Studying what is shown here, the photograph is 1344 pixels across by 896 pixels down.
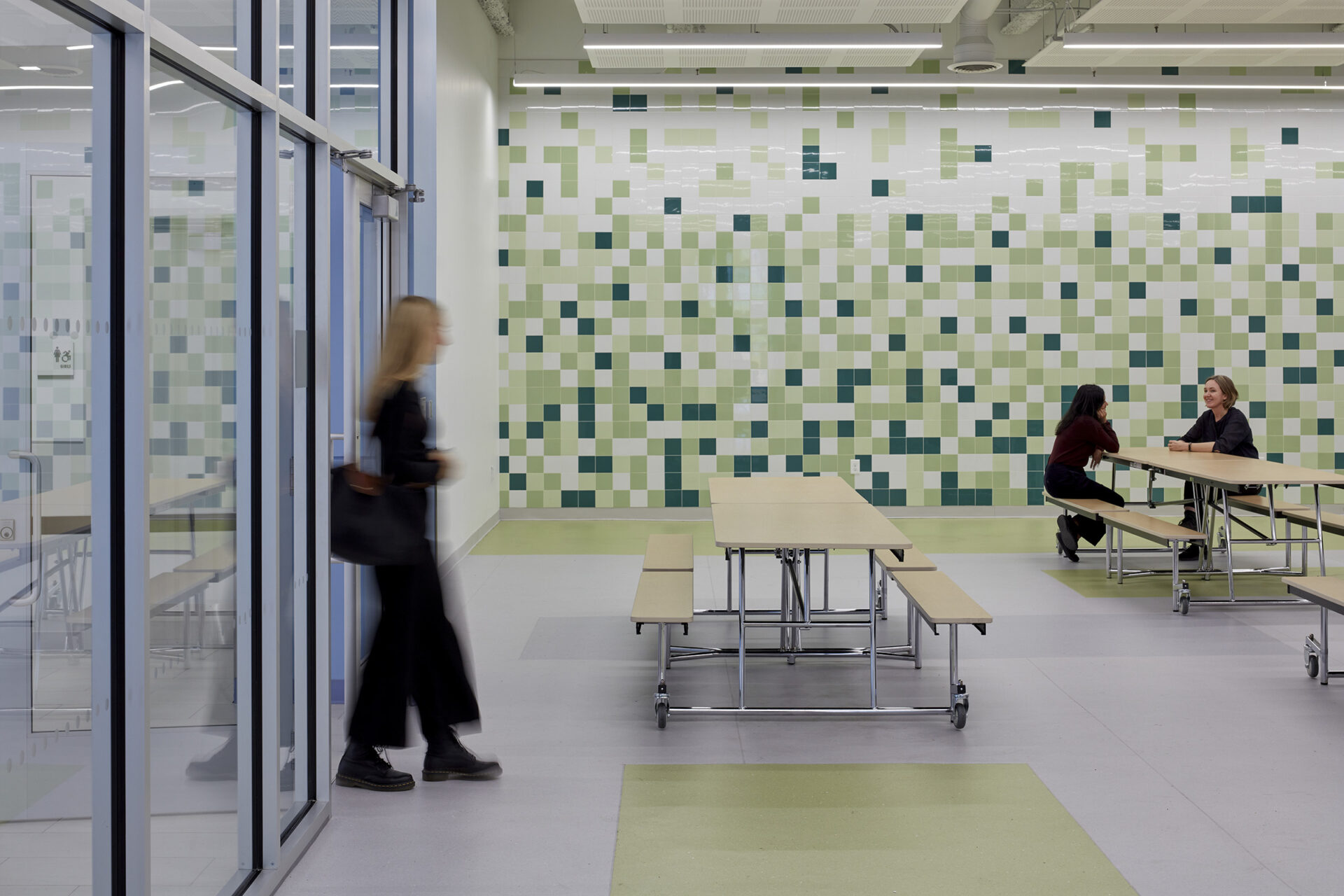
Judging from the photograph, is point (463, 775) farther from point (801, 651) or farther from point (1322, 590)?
point (1322, 590)

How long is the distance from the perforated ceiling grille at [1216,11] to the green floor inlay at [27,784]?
22.9 ft

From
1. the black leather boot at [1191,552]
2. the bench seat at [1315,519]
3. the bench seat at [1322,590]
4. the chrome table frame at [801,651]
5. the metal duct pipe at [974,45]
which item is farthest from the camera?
the metal duct pipe at [974,45]

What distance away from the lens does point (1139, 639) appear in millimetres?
5586

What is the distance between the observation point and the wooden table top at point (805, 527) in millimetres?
4168

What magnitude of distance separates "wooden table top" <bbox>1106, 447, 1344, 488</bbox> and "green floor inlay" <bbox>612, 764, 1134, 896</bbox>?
305cm

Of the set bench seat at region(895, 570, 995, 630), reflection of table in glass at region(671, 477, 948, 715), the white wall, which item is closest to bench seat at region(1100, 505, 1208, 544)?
reflection of table in glass at region(671, 477, 948, 715)

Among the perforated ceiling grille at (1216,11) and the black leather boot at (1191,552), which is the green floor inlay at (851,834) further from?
the perforated ceiling grille at (1216,11)

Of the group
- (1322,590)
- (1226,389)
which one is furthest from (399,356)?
(1226,389)

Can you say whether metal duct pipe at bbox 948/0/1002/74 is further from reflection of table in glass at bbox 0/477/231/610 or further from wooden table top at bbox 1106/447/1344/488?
reflection of table in glass at bbox 0/477/231/610

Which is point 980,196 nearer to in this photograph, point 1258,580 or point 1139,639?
point 1258,580

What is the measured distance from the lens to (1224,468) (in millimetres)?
6539

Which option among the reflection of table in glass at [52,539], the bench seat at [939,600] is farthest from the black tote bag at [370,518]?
the bench seat at [939,600]

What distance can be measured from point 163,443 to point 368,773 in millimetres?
1570

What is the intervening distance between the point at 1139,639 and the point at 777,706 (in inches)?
84.2
